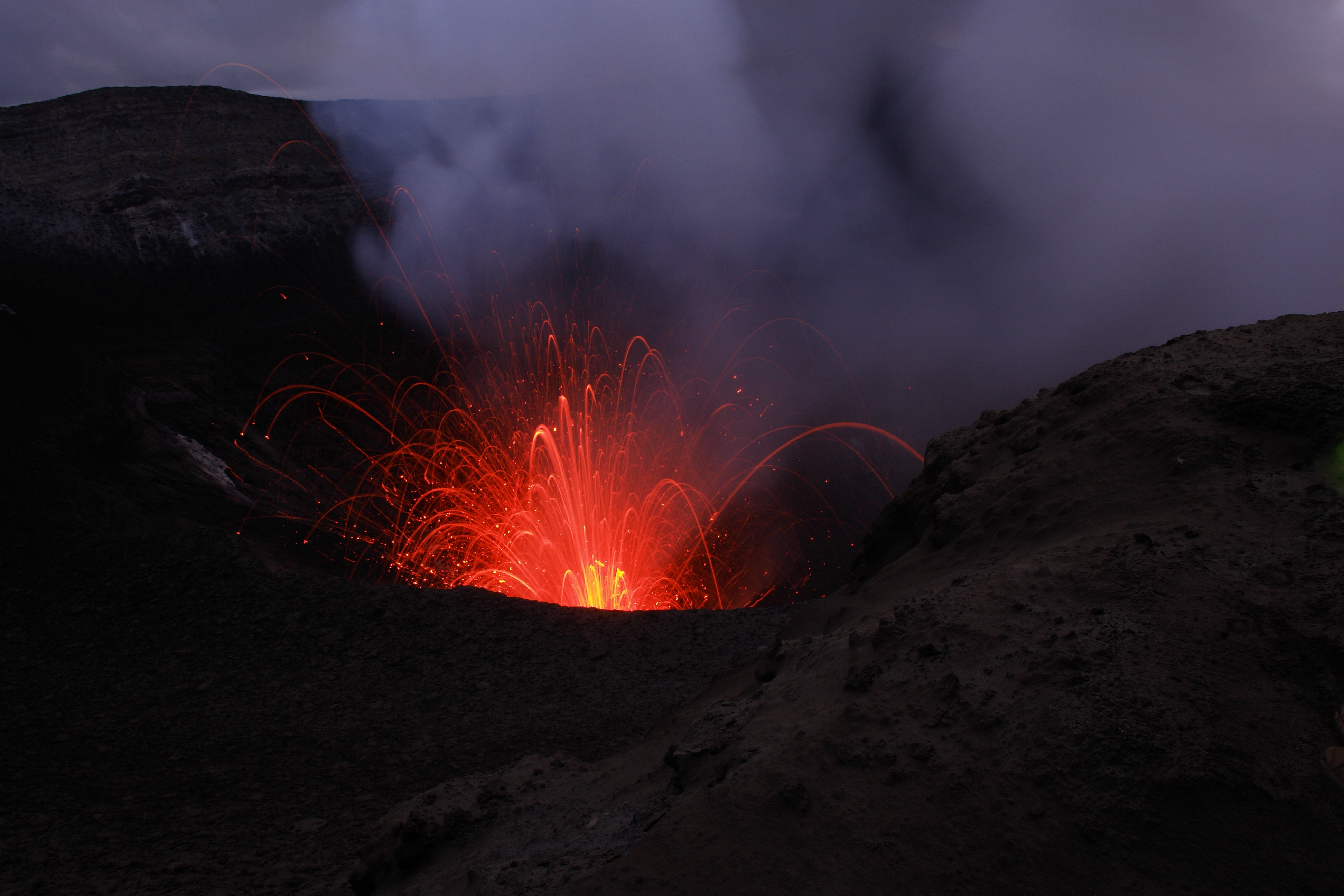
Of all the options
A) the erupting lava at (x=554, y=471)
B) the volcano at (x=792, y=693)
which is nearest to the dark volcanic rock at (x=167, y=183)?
the erupting lava at (x=554, y=471)

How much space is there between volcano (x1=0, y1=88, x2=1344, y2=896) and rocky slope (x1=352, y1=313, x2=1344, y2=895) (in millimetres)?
11

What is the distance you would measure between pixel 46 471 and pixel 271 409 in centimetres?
703

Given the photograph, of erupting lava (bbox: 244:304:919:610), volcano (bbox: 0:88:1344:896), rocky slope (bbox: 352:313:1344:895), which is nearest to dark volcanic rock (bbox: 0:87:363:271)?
erupting lava (bbox: 244:304:919:610)

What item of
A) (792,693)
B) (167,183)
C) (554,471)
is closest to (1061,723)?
(792,693)

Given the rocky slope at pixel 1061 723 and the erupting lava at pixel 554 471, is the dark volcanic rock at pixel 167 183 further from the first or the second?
the rocky slope at pixel 1061 723

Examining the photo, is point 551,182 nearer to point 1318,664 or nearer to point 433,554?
point 433,554

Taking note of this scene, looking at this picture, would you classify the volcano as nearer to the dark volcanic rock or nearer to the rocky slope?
the rocky slope

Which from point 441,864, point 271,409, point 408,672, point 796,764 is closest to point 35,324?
point 271,409

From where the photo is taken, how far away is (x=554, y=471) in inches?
603

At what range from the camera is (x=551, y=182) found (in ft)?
83.9

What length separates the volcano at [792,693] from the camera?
1.97m

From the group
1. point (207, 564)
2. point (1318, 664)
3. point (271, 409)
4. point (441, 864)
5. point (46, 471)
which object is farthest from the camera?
point (271, 409)

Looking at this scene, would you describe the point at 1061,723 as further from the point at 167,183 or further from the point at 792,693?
the point at 167,183

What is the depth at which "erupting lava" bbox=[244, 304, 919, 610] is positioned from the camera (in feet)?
45.0
